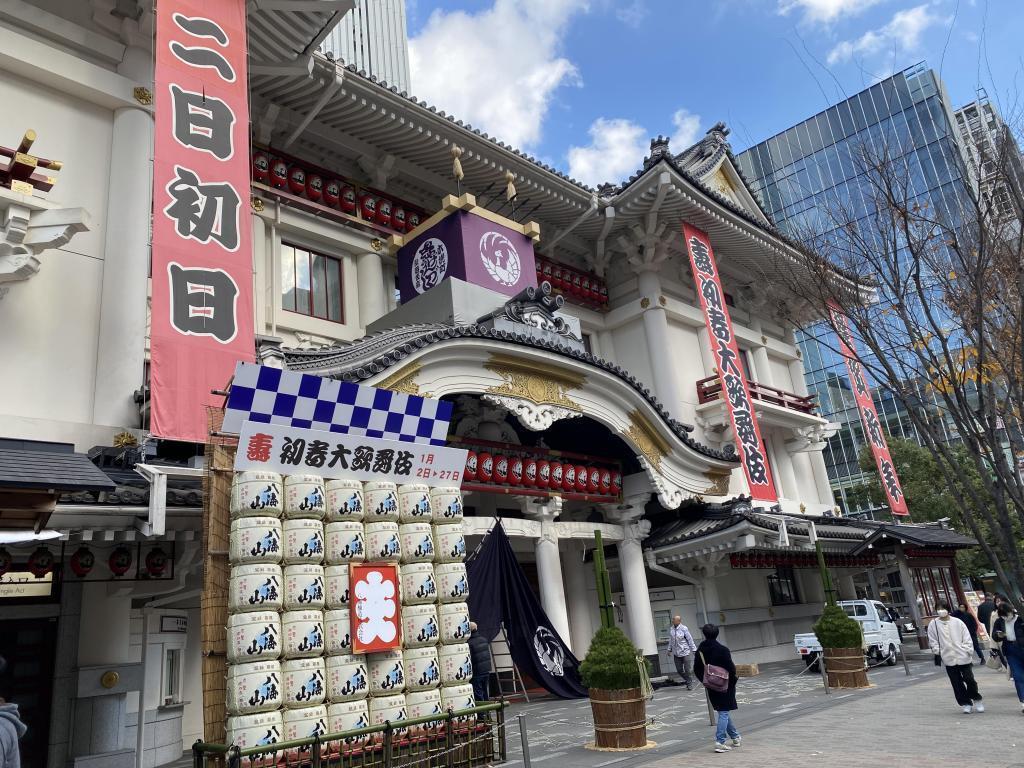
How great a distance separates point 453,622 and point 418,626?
0.46 m

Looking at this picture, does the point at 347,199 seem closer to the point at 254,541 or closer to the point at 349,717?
the point at 254,541

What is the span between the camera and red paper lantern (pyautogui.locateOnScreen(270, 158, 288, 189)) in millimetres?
14664

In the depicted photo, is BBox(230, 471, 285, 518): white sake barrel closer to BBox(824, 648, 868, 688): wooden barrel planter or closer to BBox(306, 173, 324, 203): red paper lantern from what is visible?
BBox(306, 173, 324, 203): red paper lantern

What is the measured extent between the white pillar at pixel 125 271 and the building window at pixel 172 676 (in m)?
3.31

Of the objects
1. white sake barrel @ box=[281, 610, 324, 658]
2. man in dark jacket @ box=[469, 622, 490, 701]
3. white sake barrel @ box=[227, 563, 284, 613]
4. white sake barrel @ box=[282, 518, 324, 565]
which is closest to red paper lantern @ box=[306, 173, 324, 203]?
man in dark jacket @ box=[469, 622, 490, 701]

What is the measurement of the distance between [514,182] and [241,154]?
7476mm

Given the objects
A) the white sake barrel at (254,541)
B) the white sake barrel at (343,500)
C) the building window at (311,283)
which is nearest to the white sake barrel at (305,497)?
the white sake barrel at (343,500)

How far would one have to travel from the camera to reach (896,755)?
739cm

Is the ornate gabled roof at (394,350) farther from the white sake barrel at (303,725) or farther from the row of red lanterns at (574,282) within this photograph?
the row of red lanterns at (574,282)

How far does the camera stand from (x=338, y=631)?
7008 millimetres

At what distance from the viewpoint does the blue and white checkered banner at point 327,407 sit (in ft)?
23.4

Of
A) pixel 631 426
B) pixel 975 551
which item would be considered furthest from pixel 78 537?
pixel 975 551

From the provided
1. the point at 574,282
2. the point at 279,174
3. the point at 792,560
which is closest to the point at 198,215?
the point at 279,174

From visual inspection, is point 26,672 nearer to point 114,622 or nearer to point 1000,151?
point 114,622
